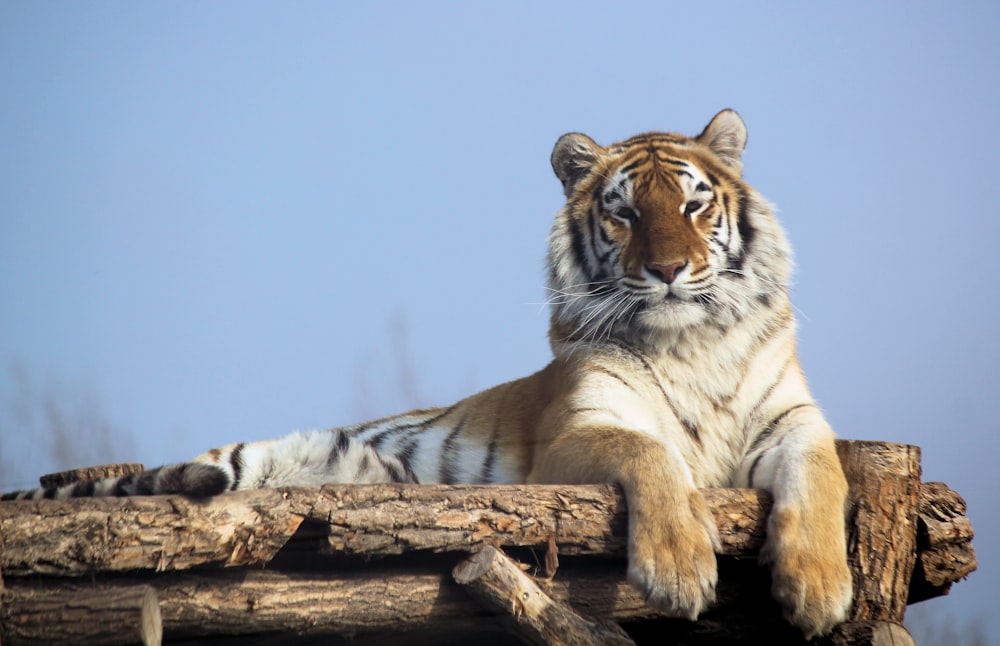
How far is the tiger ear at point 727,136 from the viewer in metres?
2.94

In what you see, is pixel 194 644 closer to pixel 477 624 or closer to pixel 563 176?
pixel 477 624

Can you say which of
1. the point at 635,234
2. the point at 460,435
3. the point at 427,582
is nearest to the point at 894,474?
the point at 635,234

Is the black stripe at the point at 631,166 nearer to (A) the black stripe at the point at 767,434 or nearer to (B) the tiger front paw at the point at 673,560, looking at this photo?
(A) the black stripe at the point at 767,434

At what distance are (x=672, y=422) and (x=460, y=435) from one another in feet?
2.57

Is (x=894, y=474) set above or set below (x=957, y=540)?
above

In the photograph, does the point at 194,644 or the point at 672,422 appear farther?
the point at 672,422

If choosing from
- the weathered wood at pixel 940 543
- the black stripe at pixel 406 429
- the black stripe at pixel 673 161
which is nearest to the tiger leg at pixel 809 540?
the weathered wood at pixel 940 543

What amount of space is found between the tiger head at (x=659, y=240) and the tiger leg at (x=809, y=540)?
0.47m

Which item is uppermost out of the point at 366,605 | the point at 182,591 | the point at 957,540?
the point at 182,591

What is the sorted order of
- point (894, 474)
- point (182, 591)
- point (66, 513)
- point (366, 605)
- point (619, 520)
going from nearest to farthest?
point (66, 513), point (182, 591), point (366, 605), point (619, 520), point (894, 474)

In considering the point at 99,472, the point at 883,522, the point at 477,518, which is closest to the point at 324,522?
the point at 477,518

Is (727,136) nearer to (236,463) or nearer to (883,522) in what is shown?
(883,522)

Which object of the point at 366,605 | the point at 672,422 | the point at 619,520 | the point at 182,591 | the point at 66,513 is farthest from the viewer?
the point at 672,422

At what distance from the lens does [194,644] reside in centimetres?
188
